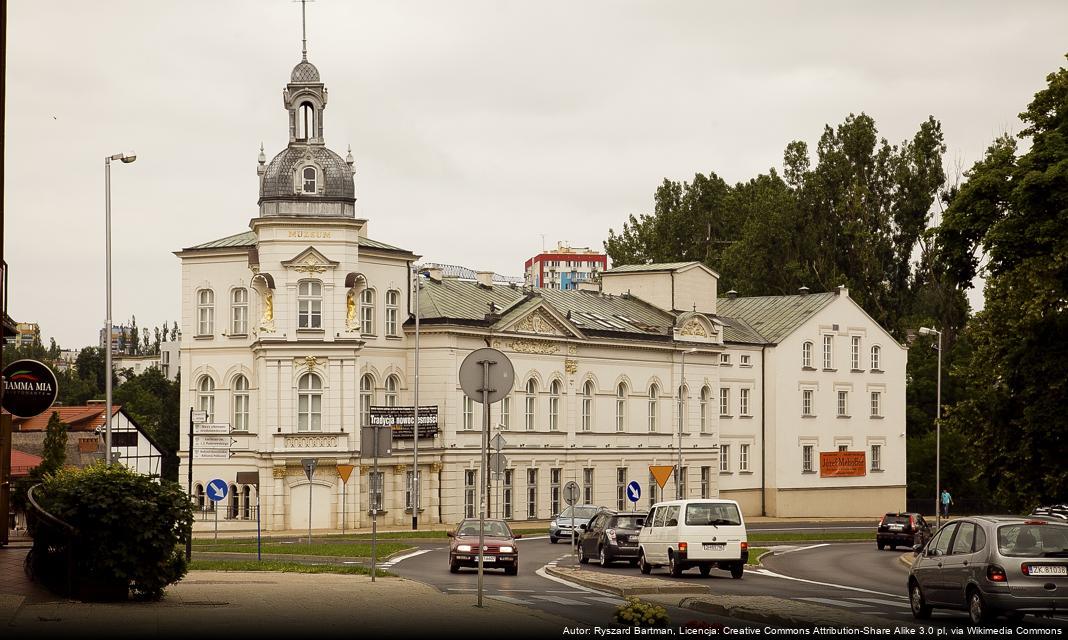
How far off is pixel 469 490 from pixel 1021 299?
111 ft

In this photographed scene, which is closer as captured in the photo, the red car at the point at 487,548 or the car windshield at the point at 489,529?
the red car at the point at 487,548

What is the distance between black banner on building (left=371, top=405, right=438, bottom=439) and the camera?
66.9 metres

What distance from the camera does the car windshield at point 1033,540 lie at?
20688 millimetres

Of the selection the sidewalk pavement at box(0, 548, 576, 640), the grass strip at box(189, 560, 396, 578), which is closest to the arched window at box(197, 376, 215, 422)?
the grass strip at box(189, 560, 396, 578)

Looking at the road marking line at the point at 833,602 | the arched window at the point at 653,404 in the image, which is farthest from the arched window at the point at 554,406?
the road marking line at the point at 833,602

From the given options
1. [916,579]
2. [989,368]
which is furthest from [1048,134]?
[916,579]

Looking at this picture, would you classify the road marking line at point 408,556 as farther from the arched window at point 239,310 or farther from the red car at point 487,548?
the arched window at point 239,310

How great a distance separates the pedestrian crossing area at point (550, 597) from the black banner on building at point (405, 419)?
35712 millimetres

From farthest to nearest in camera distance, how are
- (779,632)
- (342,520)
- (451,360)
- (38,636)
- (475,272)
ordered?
(475,272) → (451,360) → (342,520) → (779,632) → (38,636)

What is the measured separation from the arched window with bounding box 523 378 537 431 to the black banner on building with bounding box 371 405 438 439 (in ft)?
17.6

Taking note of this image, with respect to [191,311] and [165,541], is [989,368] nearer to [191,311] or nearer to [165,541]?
[165,541]

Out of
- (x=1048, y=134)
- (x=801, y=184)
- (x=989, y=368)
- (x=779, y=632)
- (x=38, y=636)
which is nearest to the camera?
(x=38, y=636)

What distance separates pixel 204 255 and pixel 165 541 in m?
46.3

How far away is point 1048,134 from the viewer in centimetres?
3912
